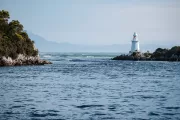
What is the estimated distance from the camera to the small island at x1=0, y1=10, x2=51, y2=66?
3866 inches

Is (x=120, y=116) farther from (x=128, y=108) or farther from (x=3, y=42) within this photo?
(x=3, y=42)

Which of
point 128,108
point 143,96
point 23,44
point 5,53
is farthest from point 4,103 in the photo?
point 23,44

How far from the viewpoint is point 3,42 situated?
335ft

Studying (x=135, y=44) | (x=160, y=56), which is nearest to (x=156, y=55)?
(x=160, y=56)

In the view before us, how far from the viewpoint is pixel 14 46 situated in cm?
10325

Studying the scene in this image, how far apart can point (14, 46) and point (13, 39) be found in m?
4.84

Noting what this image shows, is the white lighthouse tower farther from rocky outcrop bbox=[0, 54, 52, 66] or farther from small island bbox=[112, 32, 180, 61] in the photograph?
rocky outcrop bbox=[0, 54, 52, 66]

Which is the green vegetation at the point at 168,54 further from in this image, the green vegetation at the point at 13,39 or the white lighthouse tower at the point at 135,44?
the green vegetation at the point at 13,39

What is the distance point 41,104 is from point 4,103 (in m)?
2.85

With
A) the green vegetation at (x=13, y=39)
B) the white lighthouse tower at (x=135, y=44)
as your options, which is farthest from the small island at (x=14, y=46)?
the white lighthouse tower at (x=135, y=44)

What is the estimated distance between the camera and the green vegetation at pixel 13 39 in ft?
331

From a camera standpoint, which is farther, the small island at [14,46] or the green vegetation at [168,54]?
the green vegetation at [168,54]

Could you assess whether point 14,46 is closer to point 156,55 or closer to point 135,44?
point 156,55

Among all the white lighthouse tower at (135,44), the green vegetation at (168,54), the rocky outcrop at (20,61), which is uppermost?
the white lighthouse tower at (135,44)
